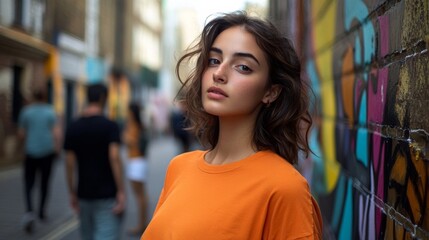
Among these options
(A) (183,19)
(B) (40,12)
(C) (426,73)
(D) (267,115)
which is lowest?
(D) (267,115)

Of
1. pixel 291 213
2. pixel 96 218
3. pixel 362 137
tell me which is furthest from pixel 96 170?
pixel 291 213

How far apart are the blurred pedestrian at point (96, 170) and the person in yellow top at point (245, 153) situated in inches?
102

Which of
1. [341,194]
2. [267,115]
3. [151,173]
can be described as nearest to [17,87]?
[151,173]

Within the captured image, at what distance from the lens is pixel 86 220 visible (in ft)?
15.1

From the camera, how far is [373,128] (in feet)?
8.02

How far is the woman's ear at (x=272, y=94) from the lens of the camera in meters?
1.92

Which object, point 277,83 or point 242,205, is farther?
point 277,83

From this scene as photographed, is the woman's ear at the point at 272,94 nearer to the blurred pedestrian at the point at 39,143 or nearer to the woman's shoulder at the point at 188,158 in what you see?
the woman's shoulder at the point at 188,158

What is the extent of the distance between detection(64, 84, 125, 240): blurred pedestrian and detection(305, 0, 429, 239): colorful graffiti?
173 cm

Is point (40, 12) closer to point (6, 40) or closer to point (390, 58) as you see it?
point (6, 40)

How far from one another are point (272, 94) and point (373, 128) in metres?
0.73

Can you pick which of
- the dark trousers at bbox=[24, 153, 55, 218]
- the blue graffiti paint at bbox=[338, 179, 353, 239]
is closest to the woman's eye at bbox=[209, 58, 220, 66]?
the blue graffiti paint at bbox=[338, 179, 353, 239]

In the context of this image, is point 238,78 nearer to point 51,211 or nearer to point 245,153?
point 245,153

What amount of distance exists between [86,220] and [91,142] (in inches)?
25.3
